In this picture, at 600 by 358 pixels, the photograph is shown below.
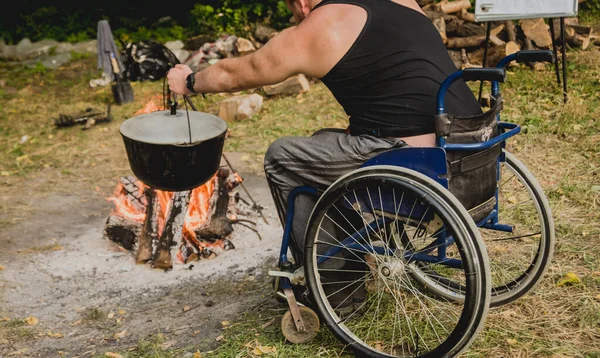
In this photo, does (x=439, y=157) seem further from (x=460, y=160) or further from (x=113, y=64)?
(x=113, y=64)

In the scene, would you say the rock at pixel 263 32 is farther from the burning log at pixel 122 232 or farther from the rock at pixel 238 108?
the burning log at pixel 122 232

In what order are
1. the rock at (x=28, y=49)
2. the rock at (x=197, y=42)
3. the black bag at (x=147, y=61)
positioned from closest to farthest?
the black bag at (x=147, y=61)
the rock at (x=197, y=42)
the rock at (x=28, y=49)

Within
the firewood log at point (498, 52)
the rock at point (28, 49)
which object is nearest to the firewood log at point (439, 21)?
the firewood log at point (498, 52)

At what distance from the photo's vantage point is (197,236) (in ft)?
14.7

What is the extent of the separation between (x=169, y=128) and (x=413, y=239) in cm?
147

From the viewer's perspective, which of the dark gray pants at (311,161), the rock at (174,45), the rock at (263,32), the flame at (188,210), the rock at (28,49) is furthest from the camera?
the rock at (28,49)

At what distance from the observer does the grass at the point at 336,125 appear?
10.3 ft

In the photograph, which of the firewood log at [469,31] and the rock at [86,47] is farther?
the rock at [86,47]

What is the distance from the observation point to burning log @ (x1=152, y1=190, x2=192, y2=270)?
4.25 metres

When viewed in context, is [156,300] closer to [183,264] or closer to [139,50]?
[183,264]

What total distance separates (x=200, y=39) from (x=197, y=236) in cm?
649

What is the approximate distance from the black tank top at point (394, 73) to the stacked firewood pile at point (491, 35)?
5221mm

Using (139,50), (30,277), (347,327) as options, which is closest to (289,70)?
(347,327)

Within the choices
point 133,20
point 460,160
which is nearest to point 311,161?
point 460,160
